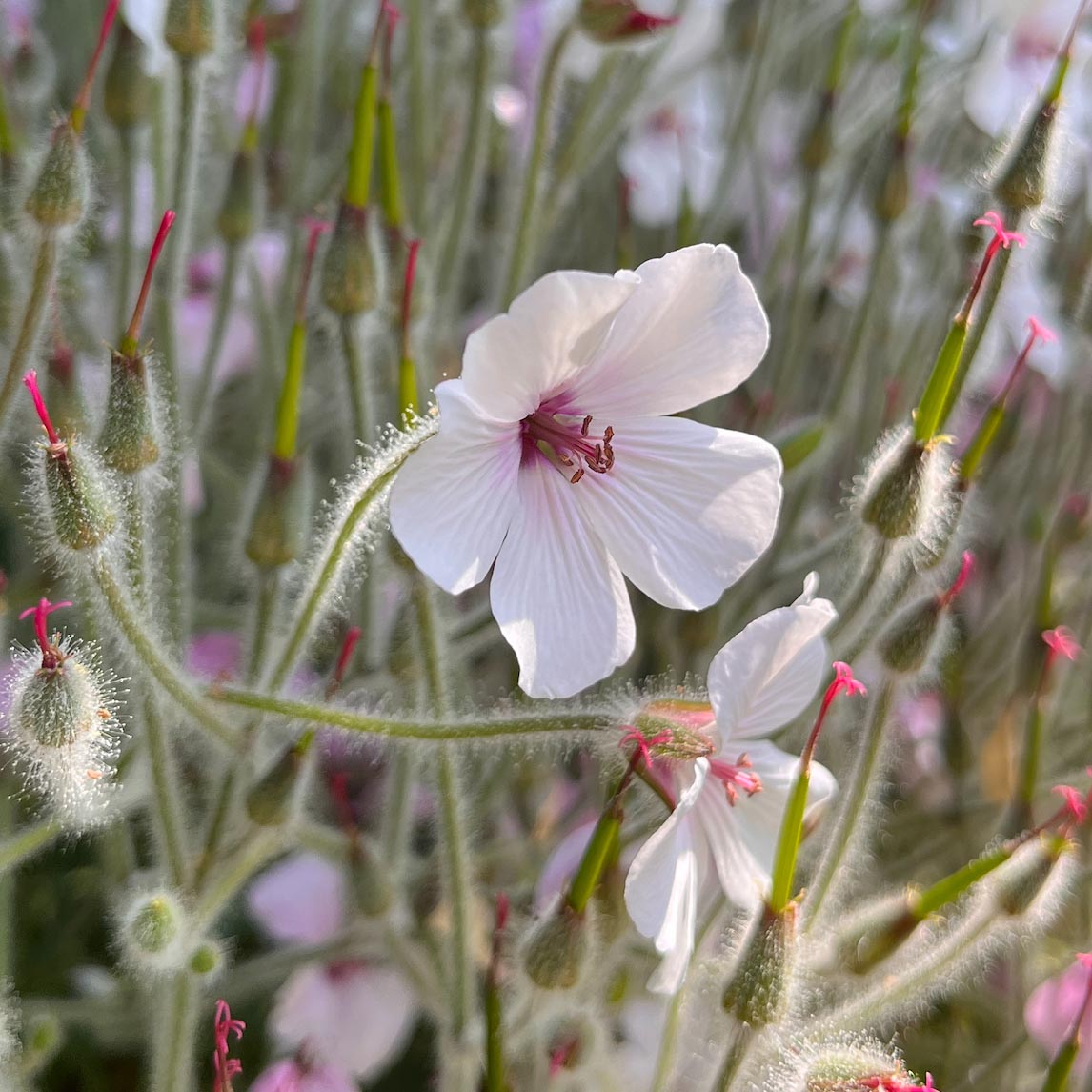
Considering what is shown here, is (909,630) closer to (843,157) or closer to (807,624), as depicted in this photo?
(807,624)

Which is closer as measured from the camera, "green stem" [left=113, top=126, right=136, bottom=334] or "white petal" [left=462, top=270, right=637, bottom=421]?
"white petal" [left=462, top=270, right=637, bottom=421]

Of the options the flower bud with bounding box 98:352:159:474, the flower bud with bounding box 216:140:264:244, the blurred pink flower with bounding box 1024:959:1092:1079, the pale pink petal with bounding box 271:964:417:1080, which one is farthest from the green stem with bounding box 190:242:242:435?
the blurred pink flower with bounding box 1024:959:1092:1079

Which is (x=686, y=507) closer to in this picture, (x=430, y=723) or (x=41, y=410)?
(x=430, y=723)

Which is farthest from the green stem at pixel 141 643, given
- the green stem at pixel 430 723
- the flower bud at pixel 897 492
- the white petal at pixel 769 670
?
the flower bud at pixel 897 492

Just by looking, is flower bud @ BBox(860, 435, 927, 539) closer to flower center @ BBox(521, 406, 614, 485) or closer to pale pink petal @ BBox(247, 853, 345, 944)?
flower center @ BBox(521, 406, 614, 485)

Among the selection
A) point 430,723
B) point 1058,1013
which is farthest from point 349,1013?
point 1058,1013

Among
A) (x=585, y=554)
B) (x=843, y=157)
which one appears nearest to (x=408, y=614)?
(x=585, y=554)

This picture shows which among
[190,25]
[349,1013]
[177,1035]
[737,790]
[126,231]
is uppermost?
[190,25]
